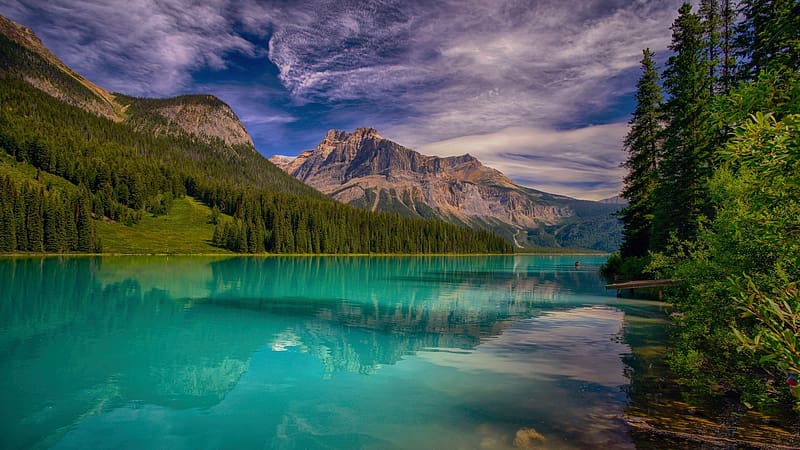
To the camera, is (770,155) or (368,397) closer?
(770,155)

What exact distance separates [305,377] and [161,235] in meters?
176

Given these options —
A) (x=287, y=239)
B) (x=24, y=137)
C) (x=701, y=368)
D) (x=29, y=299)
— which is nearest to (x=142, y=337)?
(x=29, y=299)

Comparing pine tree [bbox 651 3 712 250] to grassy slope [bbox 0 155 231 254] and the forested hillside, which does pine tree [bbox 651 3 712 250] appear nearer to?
the forested hillside

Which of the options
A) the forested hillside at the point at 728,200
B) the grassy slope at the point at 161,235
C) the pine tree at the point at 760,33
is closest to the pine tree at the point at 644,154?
the forested hillside at the point at 728,200

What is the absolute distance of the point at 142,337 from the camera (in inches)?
1058

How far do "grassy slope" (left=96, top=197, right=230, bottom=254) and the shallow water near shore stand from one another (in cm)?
12631

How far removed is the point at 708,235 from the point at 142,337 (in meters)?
30.6

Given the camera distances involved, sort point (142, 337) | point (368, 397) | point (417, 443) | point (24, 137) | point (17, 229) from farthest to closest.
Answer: point (24, 137), point (17, 229), point (142, 337), point (368, 397), point (417, 443)

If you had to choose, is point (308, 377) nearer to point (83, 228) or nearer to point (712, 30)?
point (712, 30)

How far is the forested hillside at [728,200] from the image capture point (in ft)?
20.2

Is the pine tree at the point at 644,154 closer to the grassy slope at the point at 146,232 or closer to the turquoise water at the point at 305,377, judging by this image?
the turquoise water at the point at 305,377

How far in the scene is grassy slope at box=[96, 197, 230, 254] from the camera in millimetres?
151250

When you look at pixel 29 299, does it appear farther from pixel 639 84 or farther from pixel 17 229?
pixel 17 229

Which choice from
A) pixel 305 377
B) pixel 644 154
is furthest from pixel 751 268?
pixel 644 154
